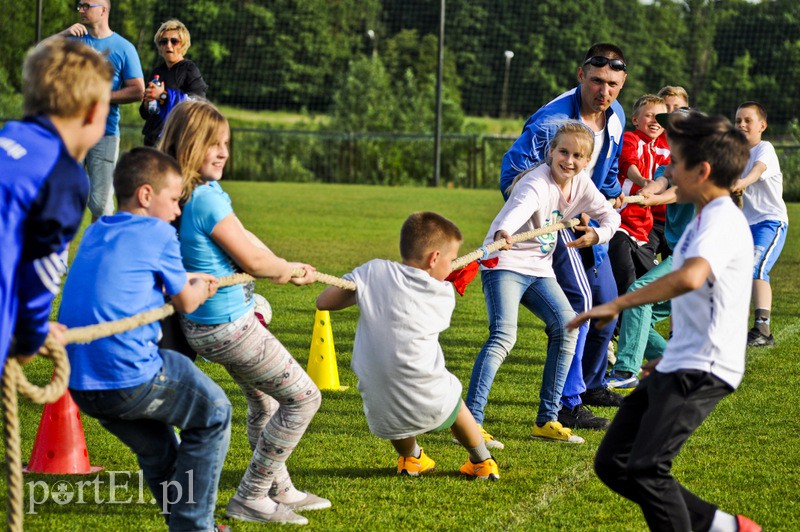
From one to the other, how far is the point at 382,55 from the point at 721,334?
65.9 meters

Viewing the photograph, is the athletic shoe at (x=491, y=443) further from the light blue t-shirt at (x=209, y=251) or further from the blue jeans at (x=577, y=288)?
the light blue t-shirt at (x=209, y=251)

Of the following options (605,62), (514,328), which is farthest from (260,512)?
(605,62)

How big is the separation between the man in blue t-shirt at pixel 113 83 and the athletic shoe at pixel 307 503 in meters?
4.73

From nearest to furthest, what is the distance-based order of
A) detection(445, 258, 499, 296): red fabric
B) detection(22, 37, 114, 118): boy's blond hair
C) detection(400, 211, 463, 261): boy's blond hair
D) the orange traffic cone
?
1. detection(22, 37, 114, 118): boy's blond hair
2. detection(400, 211, 463, 261): boy's blond hair
3. the orange traffic cone
4. detection(445, 258, 499, 296): red fabric

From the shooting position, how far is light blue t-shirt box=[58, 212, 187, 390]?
3.63 metres

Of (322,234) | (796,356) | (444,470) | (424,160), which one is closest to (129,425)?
(444,470)

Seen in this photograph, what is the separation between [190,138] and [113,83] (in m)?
4.69

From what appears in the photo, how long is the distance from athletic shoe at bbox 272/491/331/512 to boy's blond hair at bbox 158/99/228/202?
4.90 ft

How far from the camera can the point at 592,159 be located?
653 cm

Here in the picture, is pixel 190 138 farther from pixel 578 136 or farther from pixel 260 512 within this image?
pixel 578 136

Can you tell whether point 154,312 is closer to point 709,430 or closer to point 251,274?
point 251,274

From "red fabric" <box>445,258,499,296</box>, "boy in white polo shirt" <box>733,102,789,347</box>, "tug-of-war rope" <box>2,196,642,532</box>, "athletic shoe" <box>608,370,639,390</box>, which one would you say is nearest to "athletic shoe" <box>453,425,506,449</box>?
"red fabric" <box>445,258,499,296</box>

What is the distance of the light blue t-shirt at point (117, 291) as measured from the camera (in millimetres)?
3633

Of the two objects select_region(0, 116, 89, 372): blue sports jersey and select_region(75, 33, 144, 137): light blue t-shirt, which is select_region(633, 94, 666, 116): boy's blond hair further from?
select_region(0, 116, 89, 372): blue sports jersey
